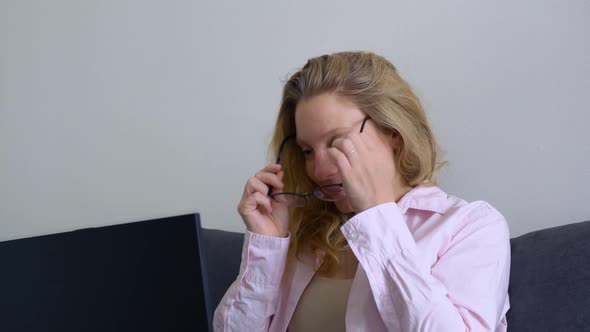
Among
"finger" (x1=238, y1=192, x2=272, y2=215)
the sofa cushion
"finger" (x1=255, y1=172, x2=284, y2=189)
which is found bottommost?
the sofa cushion

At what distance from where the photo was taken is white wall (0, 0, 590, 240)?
1.11 m

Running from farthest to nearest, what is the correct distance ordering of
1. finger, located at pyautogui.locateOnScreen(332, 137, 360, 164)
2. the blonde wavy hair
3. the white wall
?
1. the white wall
2. the blonde wavy hair
3. finger, located at pyautogui.locateOnScreen(332, 137, 360, 164)

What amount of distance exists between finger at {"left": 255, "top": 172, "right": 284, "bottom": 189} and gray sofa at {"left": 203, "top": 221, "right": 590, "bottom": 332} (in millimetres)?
476

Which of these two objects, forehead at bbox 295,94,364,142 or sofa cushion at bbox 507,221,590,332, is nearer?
sofa cushion at bbox 507,221,590,332

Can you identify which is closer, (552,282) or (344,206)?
(552,282)

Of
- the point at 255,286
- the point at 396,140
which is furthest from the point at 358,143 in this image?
the point at 255,286

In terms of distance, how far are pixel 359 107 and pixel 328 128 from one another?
0.24ft

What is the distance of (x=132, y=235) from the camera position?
0.58 m

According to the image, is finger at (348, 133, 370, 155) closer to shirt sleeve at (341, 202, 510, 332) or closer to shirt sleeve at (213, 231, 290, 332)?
shirt sleeve at (341, 202, 510, 332)

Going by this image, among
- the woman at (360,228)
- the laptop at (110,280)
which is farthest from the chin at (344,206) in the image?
the laptop at (110,280)

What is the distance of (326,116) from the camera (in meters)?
0.97

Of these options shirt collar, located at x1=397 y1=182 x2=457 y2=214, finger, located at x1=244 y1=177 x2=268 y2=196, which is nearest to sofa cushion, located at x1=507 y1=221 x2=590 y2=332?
shirt collar, located at x1=397 y1=182 x2=457 y2=214

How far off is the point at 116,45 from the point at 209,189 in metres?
0.56

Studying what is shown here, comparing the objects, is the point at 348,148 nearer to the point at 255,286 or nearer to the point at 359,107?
the point at 359,107
